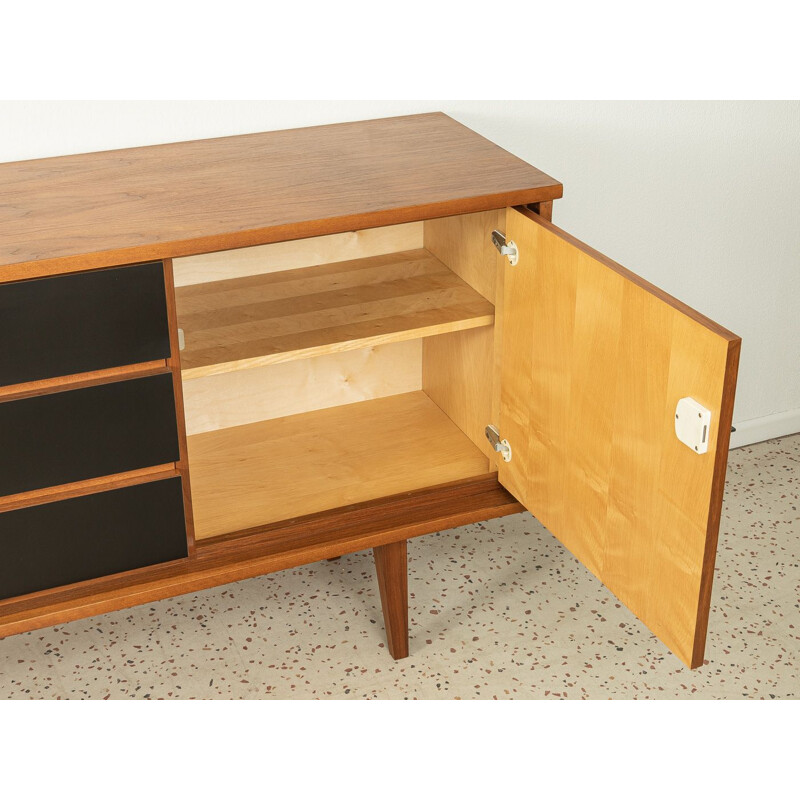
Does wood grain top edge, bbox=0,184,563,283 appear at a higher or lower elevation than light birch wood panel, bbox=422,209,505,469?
higher

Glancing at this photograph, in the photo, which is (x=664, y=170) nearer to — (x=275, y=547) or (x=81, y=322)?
(x=275, y=547)

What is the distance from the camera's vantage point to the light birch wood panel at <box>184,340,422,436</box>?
6.40 ft

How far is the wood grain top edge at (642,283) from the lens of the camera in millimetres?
1190

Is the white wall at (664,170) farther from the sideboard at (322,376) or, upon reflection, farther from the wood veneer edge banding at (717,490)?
the wood veneer edge banding at (717,490)

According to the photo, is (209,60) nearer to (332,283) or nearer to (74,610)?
(332,283)

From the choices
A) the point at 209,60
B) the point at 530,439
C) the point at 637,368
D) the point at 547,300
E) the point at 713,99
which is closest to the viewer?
the point at 637,368

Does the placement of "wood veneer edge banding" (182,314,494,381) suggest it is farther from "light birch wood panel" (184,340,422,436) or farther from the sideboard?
"light birch wood panel" (184,340,422,436)

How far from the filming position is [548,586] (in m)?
2.09

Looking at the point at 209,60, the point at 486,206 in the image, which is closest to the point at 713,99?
the point at 486,206

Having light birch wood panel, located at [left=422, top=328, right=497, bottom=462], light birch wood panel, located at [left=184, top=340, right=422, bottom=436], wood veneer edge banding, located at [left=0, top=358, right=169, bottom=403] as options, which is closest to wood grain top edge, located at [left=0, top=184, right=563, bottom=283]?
wood veneer edge banding, located at [left=0, top=358, right=169, bottom=403]

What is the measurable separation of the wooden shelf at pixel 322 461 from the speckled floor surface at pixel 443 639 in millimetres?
330

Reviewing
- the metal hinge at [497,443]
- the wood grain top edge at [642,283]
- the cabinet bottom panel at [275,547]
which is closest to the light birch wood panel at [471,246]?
the wood grain top edge at [642,283]

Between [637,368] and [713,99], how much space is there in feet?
3.47

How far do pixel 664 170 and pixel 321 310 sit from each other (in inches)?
34.1
